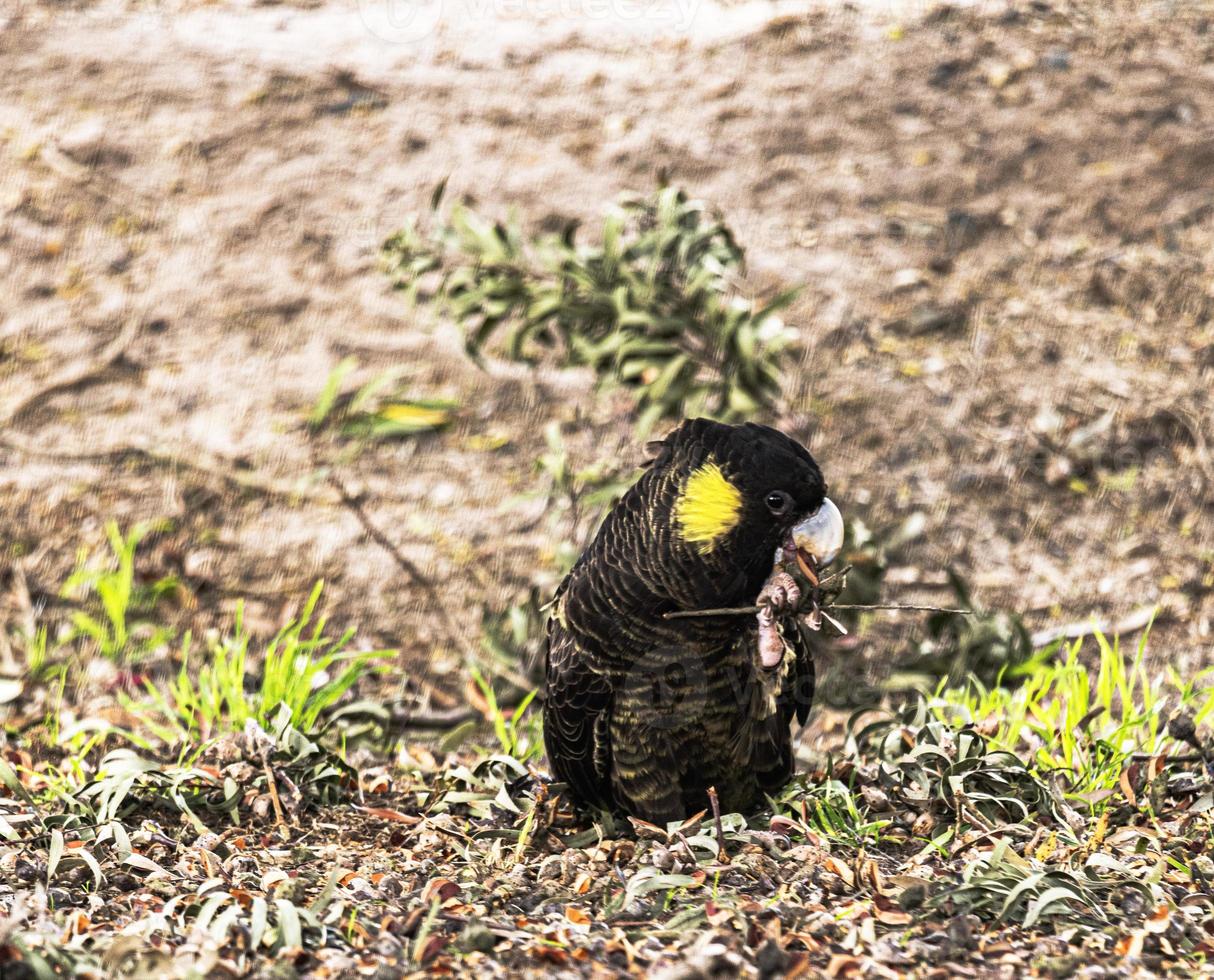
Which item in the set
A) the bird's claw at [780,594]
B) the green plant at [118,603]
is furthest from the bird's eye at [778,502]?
the green plant at [118,603]

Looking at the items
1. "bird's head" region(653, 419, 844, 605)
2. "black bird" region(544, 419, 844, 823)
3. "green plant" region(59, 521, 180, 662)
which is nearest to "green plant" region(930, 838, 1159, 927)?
"black bird" region(544, 419, 844, 823)

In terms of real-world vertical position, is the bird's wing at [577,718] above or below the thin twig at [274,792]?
above

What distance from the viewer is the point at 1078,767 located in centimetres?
352

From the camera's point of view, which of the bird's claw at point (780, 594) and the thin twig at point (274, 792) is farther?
the thin twig at point (274, 792)

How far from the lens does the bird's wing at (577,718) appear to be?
3.20 metres

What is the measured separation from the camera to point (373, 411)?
218 inches

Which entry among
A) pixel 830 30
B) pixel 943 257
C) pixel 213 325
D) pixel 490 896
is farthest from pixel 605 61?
pixel 490 896

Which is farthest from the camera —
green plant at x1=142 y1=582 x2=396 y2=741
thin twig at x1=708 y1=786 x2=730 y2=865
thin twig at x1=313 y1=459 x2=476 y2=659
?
thin twig at x1=313 y1=459 x2=476 y2=659

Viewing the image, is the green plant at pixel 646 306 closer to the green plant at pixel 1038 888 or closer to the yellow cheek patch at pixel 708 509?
the yellow cheek patch at pixel 708 509

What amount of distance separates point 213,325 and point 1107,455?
381 cm

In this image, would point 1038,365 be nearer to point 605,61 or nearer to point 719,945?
point 605,61

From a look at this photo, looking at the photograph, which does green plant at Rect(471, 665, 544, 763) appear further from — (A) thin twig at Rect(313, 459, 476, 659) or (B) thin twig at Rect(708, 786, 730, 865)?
(B) thin twig at Rect(708, 786, 730, 865)

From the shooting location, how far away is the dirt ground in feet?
16.8

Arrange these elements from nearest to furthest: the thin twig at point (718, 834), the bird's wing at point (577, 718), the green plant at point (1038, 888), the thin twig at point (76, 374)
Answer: the green plant at point (1038, 888), the thin twig at point (718, 834), the bird's wing at point (577, 718), the thin twig at point (76, 374)
